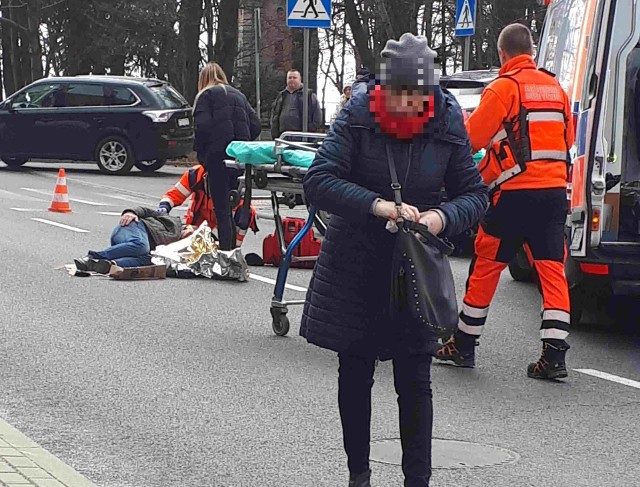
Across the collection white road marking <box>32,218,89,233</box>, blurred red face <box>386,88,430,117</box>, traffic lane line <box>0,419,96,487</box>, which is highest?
blurred red face <box>386,88,430,117</box>

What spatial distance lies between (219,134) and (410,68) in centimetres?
731

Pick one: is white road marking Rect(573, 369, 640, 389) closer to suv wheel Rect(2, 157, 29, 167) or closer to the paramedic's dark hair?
the paramedic's dark hair

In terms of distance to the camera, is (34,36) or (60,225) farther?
(34,36)

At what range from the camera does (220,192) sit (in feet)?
40.9

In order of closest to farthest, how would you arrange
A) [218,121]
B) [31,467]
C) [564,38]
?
1. [31,467]
2. [564,38]
3. [218,121]

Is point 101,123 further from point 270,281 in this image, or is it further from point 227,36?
point 270,281

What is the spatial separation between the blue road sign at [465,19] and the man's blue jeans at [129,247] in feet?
28.2

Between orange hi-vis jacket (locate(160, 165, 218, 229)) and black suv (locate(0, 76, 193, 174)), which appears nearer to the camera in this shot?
orange hi-vis jacket (locate(160, 165, 218, 229))

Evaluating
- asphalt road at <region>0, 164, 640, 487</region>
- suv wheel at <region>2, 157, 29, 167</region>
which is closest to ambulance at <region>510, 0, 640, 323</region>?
asphalt road at <region>0, 164, 640, 487</region>

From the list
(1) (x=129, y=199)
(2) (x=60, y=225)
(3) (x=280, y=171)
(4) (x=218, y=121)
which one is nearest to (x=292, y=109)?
(1) (x=129, y=199)

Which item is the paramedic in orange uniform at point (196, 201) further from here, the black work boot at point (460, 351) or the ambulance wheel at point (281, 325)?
the black work boot at point (460, 351)

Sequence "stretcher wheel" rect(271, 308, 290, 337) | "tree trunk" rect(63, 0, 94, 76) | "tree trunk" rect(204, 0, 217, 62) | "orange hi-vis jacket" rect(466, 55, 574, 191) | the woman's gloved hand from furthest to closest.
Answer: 1. "tree trunk" rect(63, 0, 94, 76)
2. "tree trunk" rect(204, 0, 217, 62)
3. "stretcher wheel" rect(271, 308, 290, 337)
4. "orange hi-vis jacket" rect(466, 55, 574, 191)
5. the woman's gloved hand

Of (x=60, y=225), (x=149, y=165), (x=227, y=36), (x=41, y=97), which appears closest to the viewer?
(x=60, y=225)

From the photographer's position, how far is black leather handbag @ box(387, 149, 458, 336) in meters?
5.13
